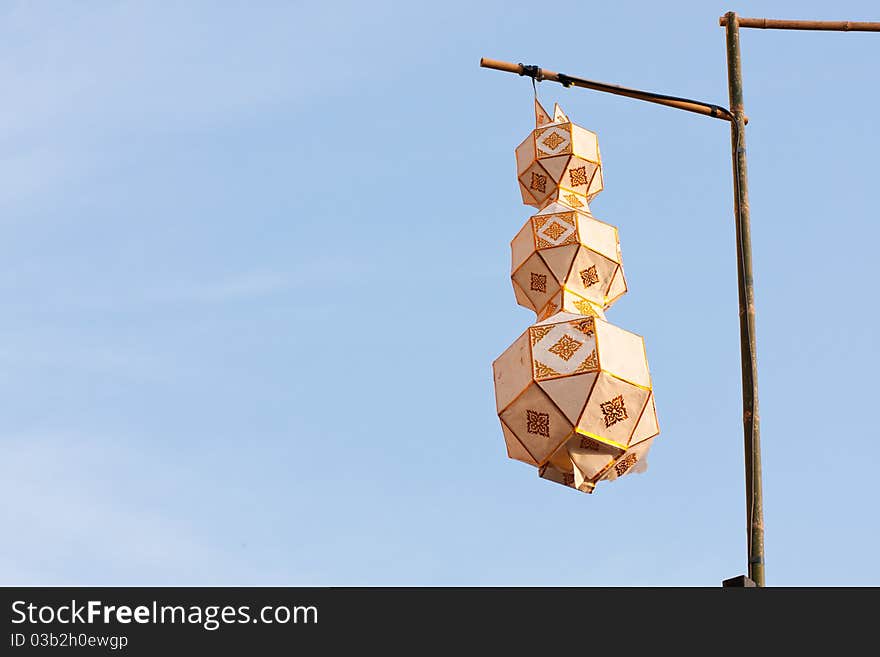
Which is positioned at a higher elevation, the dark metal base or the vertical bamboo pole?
the vertical bamboo pole

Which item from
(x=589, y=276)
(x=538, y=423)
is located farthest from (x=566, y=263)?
(x=538, y=423)

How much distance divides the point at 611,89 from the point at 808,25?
70.1 inches

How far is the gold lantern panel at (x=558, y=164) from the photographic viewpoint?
841cm

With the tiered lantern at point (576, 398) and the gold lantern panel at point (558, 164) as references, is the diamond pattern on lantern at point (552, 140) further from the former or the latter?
the tiered lantern at point (576, 398)

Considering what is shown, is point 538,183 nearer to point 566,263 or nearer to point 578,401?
point 566,263

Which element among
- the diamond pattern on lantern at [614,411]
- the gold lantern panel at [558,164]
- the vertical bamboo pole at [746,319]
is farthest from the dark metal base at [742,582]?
the gold lantern panel at [558,164]

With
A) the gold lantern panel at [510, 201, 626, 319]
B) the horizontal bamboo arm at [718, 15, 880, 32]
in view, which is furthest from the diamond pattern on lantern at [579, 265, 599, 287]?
the horizontal bamboo arm at [718, 15, 880, 32]

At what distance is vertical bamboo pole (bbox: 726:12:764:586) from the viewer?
7125 millimetres

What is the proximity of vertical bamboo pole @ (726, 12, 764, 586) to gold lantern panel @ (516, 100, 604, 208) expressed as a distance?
41.9 inches

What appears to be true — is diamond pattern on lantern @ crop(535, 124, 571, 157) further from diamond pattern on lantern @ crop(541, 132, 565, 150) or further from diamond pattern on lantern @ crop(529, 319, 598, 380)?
diamond pattern on lantern @ crop(529, 319, 598, 380)

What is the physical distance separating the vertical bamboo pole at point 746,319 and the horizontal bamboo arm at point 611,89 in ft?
0.64
